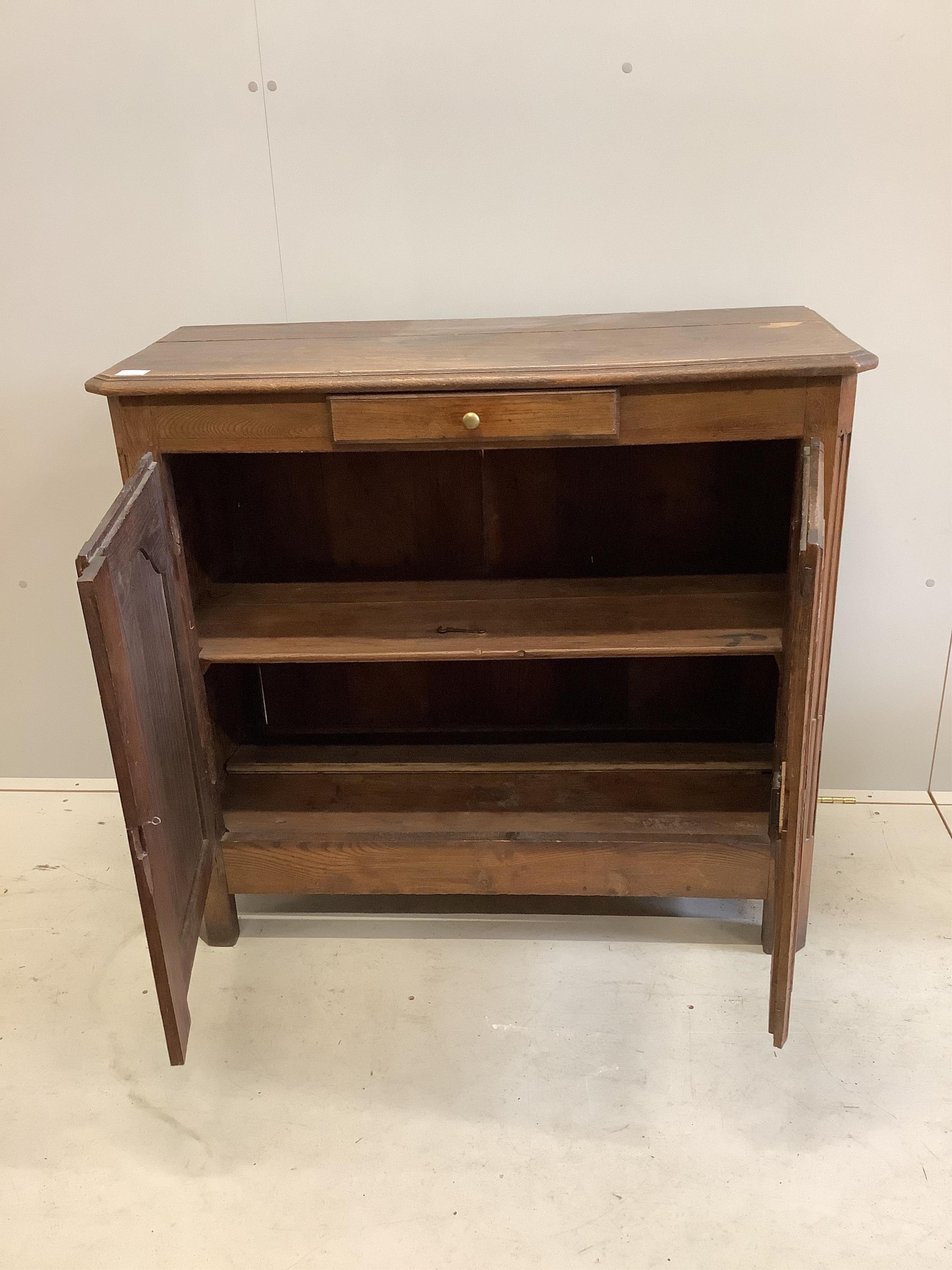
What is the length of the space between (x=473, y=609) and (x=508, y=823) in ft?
1.33

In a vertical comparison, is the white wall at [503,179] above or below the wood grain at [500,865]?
above

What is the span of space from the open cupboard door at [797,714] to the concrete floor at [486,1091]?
0.66 ft

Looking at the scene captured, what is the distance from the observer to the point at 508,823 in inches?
75.0

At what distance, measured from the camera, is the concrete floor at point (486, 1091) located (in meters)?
1.40

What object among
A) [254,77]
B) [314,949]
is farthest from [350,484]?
[314,949]

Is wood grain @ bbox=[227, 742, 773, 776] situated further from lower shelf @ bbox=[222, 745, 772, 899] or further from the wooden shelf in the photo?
the wooden shelf

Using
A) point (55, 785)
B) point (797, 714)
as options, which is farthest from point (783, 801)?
point (55, 785)

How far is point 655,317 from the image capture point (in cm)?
189

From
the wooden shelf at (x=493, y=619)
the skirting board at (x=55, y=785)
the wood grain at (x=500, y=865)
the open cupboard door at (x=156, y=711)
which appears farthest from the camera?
the skirting board at (x=55, y=785)

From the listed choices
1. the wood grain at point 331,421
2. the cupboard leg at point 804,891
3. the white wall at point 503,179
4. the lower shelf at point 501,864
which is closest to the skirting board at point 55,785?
the lower shelf at point 501,864

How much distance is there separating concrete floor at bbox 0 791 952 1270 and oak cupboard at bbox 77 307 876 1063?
133mm

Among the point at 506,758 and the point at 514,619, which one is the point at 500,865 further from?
the point at 514,619

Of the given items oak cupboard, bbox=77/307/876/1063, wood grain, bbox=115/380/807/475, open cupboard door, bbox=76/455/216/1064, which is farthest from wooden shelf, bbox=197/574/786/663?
wood grain, bbox=115/380/807/475

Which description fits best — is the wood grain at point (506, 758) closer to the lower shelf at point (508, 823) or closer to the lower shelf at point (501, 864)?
the lower shelf at point (508, 823)
